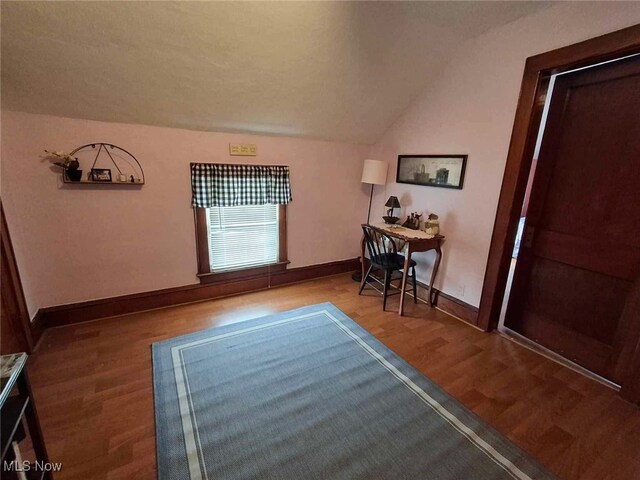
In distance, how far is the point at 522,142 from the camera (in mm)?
2166

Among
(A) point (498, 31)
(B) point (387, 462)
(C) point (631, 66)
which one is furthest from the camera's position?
(A) point (498, 31)

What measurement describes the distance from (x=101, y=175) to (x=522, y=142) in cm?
335

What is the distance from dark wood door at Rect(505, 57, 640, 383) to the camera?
1.82 meters

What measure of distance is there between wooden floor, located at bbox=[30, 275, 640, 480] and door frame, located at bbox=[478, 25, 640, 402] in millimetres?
351

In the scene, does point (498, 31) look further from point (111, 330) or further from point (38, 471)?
point (111, 330)

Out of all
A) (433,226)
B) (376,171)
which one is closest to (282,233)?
(376,171)

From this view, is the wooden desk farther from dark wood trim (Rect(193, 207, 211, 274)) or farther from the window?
dark wood trim (Rect(193, 207, 211, 274))

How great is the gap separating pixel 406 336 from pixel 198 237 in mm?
2199

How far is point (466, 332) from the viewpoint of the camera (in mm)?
2541

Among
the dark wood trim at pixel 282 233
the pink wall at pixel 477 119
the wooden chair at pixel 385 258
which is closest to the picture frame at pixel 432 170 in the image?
the pink wall at pixel 477 119

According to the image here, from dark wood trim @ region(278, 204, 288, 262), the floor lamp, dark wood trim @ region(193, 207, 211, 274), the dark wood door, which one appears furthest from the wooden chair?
dark wood trim @ region(193, 207, 211, 274)

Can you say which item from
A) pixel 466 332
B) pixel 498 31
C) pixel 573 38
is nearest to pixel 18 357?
pixel 466 332

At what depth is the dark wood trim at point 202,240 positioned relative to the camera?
282 centimetres

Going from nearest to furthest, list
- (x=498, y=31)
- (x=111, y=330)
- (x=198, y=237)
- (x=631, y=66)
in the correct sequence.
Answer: (x=631, y=66), (x=498, y=31), (x=111, y=330), (x=198, y=237)
